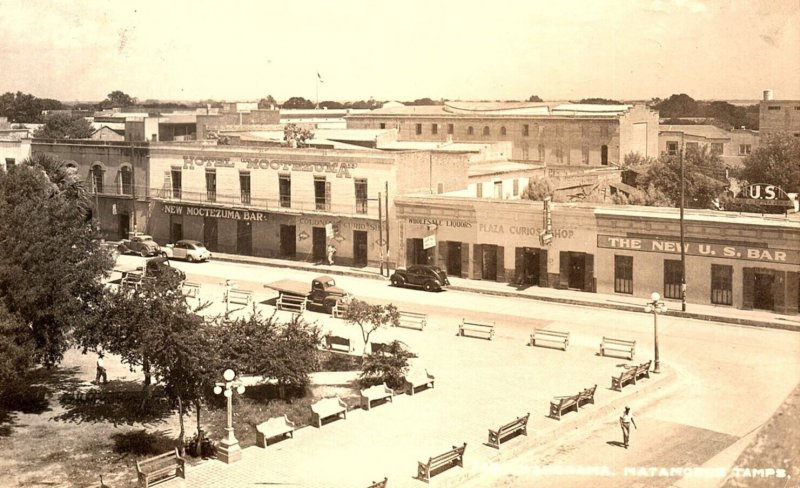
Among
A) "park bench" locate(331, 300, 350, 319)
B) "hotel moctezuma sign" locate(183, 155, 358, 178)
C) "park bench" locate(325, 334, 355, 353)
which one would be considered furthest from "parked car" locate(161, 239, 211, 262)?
"park bench" locate(325, 334, 355, 353)

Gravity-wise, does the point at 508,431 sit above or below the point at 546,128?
below

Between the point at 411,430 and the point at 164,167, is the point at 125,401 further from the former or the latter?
the point at 164,167

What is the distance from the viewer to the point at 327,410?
21.4 meters

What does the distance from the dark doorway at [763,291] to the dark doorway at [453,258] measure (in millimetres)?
13869

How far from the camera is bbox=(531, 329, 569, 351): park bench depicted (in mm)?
29084

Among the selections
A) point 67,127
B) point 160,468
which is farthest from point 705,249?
point 67,127

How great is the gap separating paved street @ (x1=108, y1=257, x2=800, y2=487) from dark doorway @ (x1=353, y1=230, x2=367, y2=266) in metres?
10.8

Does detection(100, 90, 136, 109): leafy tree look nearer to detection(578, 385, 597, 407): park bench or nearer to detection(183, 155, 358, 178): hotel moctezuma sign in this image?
detection(183, 155, 358, 178): hotel moctezuma sign

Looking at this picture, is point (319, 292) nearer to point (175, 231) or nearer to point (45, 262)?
point (45, 262)

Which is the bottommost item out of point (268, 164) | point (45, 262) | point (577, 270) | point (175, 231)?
point (577, 270)

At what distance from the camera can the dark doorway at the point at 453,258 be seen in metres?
41.9

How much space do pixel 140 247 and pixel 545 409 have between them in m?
32.9

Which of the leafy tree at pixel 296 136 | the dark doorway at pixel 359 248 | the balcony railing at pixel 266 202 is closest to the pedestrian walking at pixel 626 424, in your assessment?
the balcony railing at pixel 266 202

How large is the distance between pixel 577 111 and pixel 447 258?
112 feet
